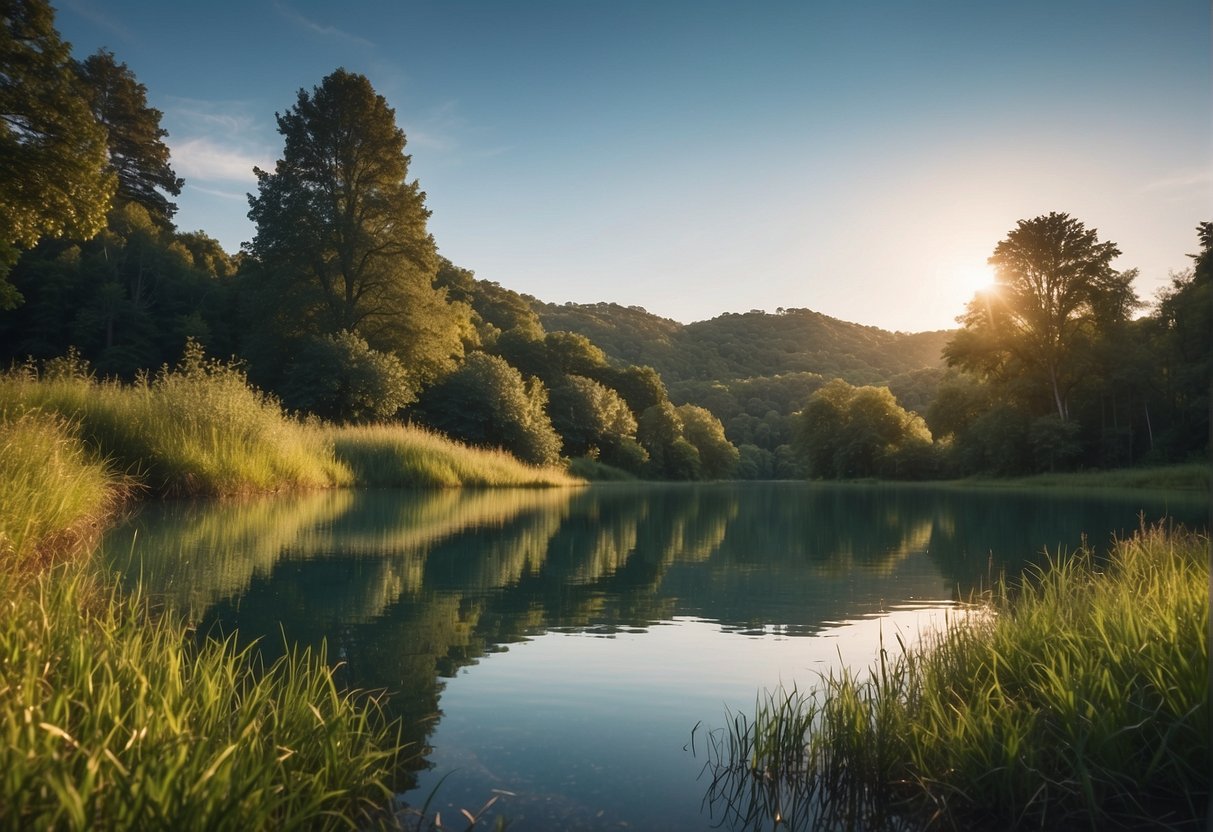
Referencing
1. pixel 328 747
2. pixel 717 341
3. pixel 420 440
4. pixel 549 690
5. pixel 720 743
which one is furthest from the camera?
pixel 717 341

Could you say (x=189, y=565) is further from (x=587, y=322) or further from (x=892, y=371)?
(x=892, y=371)

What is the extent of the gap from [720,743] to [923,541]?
327 inches

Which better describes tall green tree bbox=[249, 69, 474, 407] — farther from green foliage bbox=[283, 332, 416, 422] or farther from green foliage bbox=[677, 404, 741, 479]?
green foliage bbox=[677, 404, 741, 479]

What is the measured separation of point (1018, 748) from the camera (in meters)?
2.38

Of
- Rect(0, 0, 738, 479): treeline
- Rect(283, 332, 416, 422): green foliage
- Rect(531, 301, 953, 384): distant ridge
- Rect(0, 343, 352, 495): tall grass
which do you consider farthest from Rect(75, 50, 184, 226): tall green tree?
Rect(531, 301, 953, 384): distant ridge

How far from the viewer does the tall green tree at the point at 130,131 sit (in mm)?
39000

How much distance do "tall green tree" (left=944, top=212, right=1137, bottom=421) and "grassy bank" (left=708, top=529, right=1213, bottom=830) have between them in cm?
3563

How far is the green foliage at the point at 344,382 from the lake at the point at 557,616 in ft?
51.3

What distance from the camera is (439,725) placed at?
303 cm

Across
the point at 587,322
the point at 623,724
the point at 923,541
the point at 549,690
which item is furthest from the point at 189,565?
the point at 587,322

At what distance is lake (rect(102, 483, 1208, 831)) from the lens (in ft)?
8.82

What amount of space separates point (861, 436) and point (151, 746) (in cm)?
4956

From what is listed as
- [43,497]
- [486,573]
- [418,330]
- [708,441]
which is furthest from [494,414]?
[708,441]

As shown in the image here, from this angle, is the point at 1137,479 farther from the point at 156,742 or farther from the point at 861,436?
the point at 156,742
